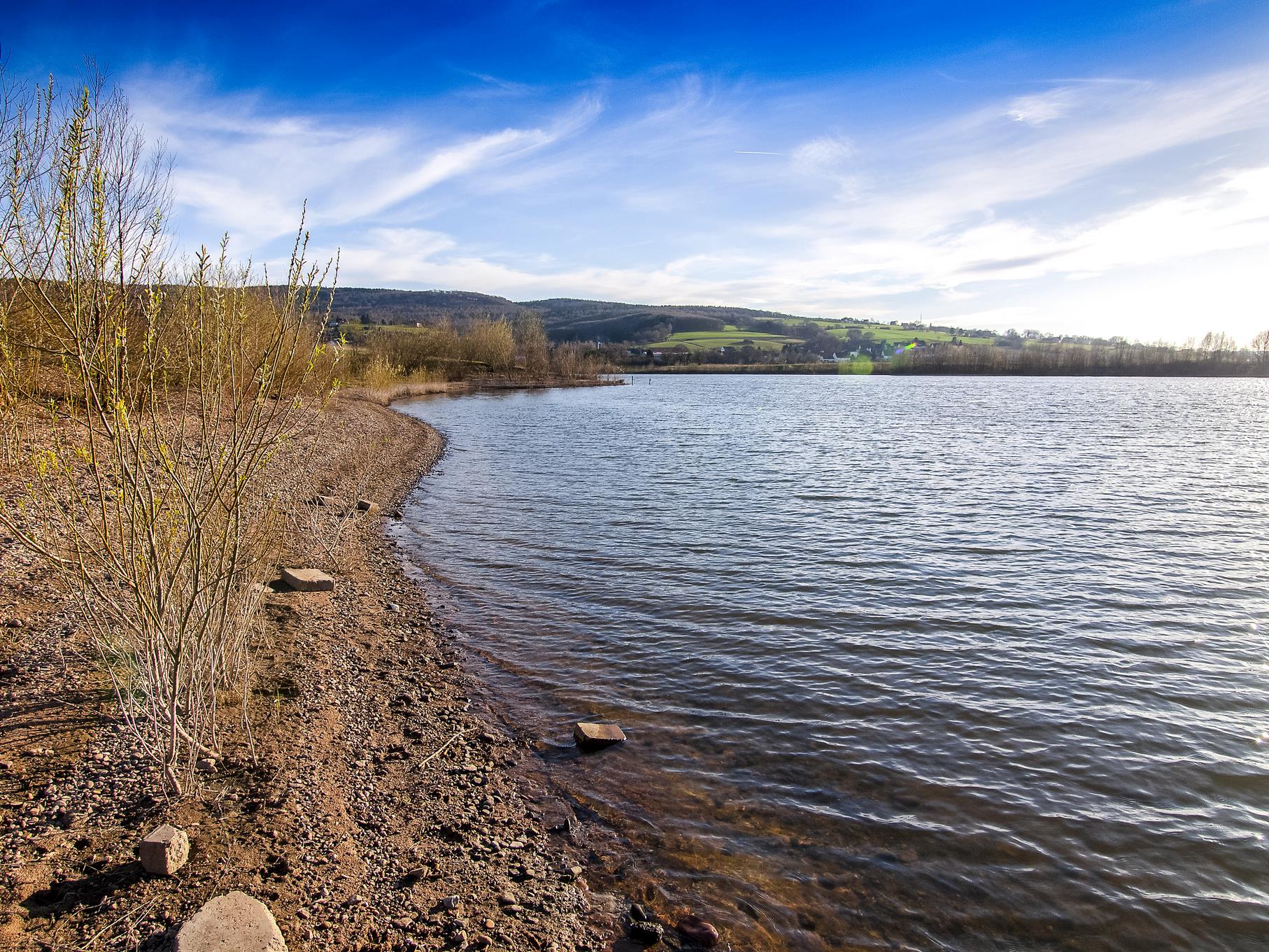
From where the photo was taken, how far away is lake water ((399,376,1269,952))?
17.5ft

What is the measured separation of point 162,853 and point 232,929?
878mm

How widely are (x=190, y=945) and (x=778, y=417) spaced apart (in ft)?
152

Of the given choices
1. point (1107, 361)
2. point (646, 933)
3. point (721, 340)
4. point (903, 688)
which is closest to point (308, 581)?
point (646, 933)

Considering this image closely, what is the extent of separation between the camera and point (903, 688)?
852 centimetres

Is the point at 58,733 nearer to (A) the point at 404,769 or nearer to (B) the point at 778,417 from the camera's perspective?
(A) the point at 404,769

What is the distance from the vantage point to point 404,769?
6391 mm

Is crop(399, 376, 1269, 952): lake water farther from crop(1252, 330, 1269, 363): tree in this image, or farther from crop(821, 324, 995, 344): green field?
crop(821, 324, 995, 344): green field

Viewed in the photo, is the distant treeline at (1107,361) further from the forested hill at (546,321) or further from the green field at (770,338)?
the forested hill at (546,321)

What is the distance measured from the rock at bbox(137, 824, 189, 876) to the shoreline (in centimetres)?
6

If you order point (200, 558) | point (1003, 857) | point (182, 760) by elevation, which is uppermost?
point (200, 558)

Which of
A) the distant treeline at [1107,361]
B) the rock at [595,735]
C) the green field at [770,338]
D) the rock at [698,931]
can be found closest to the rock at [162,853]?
the rock at [698,931]

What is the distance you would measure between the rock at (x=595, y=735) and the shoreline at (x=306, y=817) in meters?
0.53

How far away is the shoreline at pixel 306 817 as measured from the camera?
4.20 m

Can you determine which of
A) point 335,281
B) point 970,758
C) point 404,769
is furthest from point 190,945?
point 970,758
